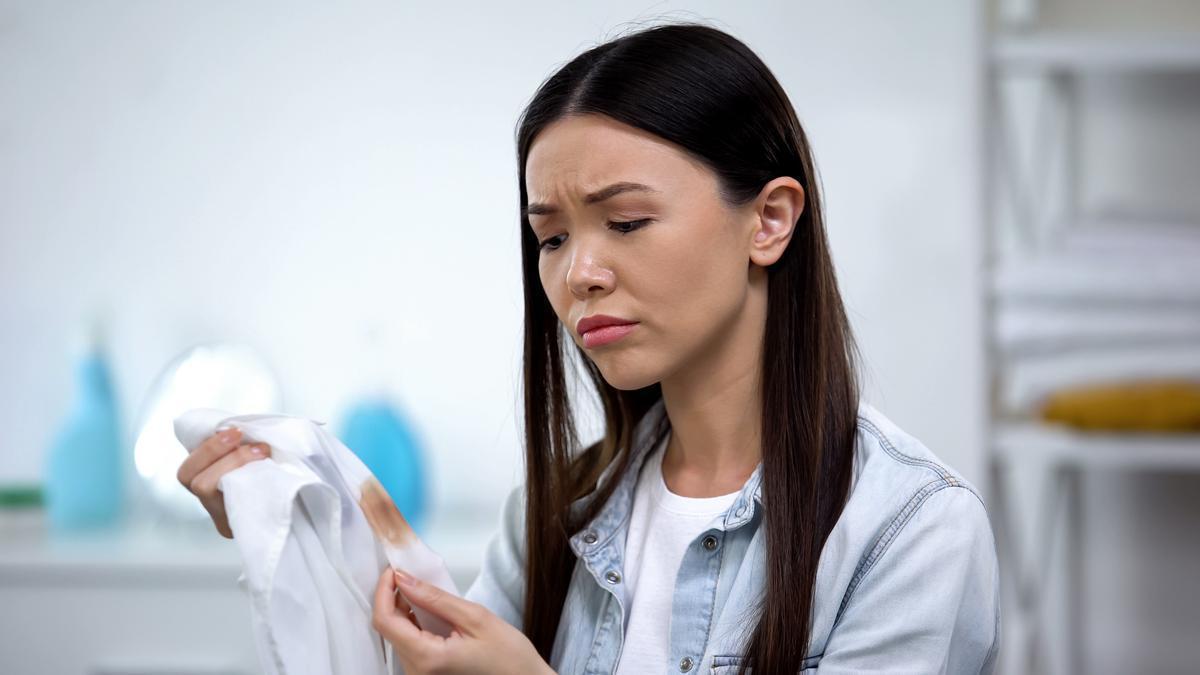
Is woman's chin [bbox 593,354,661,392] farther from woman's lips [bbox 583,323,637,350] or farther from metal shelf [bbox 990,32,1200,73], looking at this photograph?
metal shelf [bbox 990,32,1200,73]

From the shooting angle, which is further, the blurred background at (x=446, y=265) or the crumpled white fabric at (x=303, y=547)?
the blurred background at (x=446, y=265)

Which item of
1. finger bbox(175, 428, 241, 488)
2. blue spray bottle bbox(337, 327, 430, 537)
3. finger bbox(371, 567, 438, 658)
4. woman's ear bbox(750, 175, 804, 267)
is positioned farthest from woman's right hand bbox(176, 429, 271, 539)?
blue spray bottle bbox(337, 327, 430, 537)

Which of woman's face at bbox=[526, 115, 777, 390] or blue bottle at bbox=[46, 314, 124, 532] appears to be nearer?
woman's face at bbox=[526, 115, 777, 390]

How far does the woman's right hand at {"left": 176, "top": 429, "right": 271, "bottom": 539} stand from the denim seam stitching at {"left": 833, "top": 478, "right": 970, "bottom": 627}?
0.45m

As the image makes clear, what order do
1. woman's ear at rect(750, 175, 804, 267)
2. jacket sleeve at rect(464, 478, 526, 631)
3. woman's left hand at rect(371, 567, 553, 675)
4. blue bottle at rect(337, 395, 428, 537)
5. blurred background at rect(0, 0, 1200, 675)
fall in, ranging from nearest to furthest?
woman's left hand at rect(371, 567, 553, 675), woman's ear at rect(750, 175, 804, 267), jacket sleeve at rect(464, 478, 526, 631), blurred background at rect(0, 0, 1200, 675), blue bottle at rect(337, 395, 428, 537)

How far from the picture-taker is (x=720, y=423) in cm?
A: 99

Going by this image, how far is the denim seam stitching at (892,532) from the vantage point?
2.83 feet

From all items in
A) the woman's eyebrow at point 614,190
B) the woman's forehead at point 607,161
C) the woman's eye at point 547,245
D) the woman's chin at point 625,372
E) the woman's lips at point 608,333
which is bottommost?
the woman's chin at point 625,372

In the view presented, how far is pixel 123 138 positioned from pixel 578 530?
1391mm

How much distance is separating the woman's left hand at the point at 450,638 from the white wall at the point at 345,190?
106cm

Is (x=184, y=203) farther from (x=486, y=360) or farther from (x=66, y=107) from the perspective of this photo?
(x=486, y=360)

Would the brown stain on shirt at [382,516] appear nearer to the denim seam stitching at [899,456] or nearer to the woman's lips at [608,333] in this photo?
the woman's lips at [608,333]

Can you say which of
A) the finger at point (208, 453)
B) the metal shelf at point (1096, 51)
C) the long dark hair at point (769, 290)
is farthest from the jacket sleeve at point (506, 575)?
the metal shelf at point (1096, 51)

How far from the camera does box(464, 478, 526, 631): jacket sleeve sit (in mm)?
1083
